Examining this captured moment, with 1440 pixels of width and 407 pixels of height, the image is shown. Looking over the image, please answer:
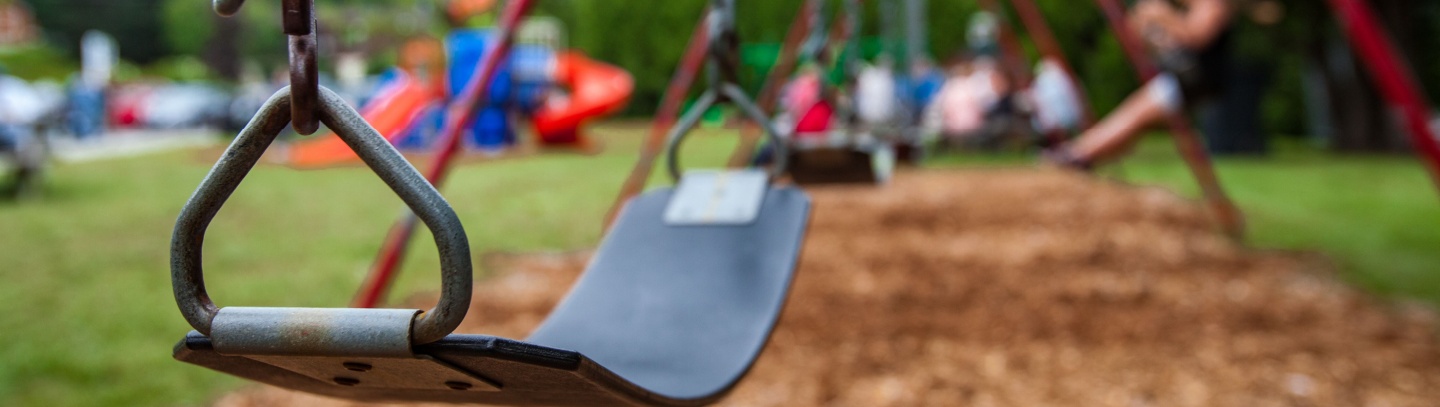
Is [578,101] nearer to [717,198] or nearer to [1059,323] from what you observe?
[1059,323]

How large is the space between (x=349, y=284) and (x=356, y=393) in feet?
6.88

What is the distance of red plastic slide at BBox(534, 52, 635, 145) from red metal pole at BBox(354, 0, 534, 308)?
8.03 meters

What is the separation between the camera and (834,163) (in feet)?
8.61

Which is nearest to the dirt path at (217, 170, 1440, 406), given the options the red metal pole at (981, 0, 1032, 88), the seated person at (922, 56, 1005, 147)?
the red metal pole at (981, 0, 1032, 88)

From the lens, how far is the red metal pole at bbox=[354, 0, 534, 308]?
6.02ft

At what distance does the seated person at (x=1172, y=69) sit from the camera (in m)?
3.26

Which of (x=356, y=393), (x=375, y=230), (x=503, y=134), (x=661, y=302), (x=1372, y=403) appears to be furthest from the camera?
(x=503, y=134)

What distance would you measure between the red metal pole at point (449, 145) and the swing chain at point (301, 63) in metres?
1.22

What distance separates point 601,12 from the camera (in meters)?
15.9

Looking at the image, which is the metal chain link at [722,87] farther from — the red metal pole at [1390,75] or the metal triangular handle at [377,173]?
the red metal pole at [1390,75]

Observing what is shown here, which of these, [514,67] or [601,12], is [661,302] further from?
[601,12]

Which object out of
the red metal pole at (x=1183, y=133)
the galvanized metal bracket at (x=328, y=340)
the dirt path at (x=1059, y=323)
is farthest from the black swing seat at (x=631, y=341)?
the red metal pole at (x=1183, y=133)

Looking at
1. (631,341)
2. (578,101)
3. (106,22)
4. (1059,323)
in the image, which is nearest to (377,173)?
(631,341)

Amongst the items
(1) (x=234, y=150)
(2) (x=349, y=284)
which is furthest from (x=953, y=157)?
(1) (x=234, y=150)
